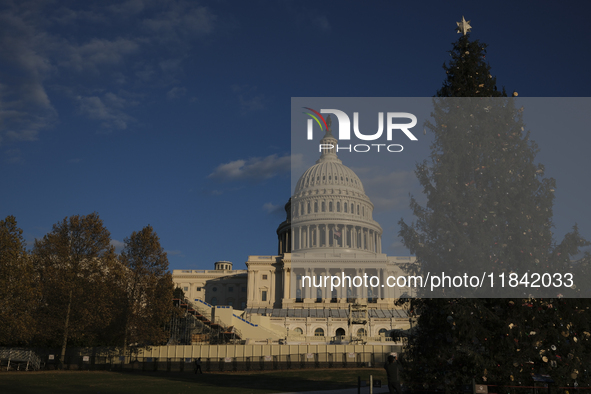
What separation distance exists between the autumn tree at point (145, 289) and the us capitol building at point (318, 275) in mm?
25263

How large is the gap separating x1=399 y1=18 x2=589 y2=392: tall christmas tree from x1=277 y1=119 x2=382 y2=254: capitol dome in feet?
410

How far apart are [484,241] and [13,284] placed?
3750 centimetres

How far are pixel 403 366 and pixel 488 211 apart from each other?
7.08 m

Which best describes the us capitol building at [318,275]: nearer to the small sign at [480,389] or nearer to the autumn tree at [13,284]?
the autumn tree at [13,284]

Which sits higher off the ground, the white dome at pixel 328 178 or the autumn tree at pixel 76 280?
the white dome at pixel 328 178

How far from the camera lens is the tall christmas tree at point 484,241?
19.5 metres

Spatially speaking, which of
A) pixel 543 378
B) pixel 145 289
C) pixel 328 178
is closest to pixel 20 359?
pixel 145 289

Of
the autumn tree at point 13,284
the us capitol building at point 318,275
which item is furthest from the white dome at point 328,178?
the autumn tree at point 13,284

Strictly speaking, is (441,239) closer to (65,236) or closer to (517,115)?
(517,115)

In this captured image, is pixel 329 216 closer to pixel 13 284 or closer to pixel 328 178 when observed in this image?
pixel 328 178

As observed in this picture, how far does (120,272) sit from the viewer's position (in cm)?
5375

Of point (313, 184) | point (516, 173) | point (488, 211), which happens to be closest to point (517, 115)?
point (516, 173)

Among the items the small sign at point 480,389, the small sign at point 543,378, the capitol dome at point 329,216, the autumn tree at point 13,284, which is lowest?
the small sign at point 480,389

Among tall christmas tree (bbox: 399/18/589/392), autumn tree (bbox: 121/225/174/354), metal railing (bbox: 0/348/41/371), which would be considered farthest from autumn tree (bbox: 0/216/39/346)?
tall christmas tree (bbox: 399/18/589/392)
